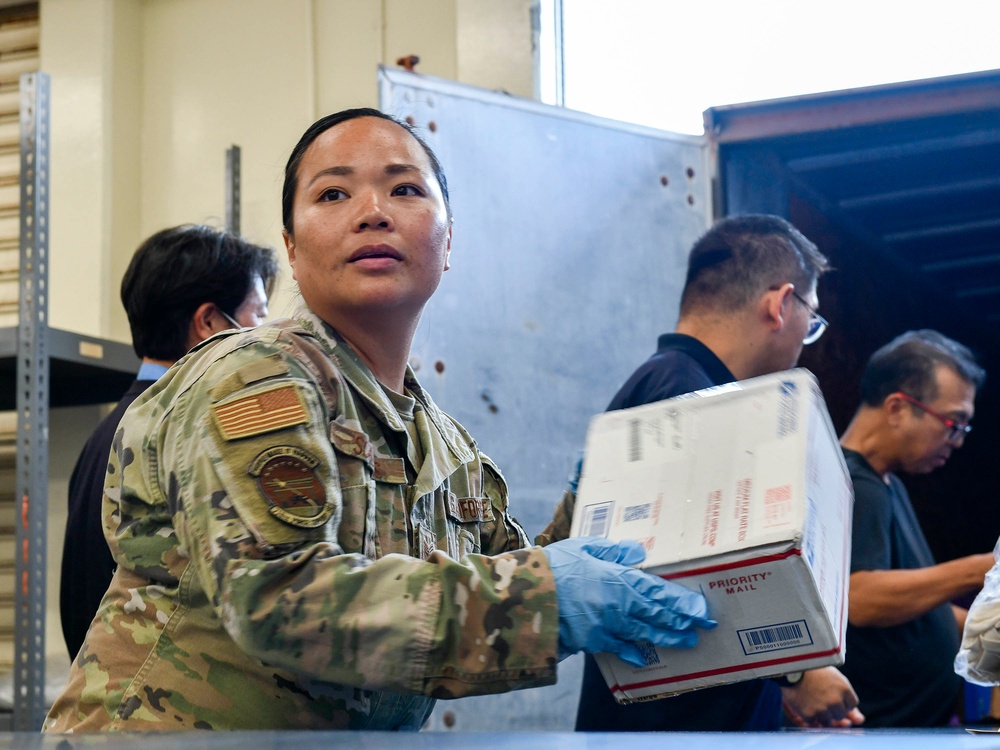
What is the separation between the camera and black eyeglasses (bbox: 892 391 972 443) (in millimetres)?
2857

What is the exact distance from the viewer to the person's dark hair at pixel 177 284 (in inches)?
86.8

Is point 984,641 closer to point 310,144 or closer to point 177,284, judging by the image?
point 310,144

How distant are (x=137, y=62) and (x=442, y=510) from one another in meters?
2.67

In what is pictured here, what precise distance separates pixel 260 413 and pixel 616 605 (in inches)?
15.5

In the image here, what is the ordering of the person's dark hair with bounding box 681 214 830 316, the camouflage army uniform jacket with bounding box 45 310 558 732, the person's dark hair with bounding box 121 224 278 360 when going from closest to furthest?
1. the camouflage army uniform jacket with bounding box 45 310 558 732
2. the person's dark hair with bounding box 121 224 278 360
3. the person's dark hair with bounding box 681 214 830 316

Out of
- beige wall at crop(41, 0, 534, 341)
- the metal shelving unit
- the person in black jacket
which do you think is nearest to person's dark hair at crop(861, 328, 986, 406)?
beige wall at crop(41, 0, 534, 341)

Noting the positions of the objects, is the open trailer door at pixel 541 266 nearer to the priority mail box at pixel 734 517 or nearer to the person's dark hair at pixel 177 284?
the person's dark hair at pixel 177 284

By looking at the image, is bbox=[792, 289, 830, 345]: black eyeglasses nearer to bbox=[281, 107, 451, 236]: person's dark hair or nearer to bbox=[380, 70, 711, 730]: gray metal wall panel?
bbox=[380, 70, 711, 730]: gray metal wall panel

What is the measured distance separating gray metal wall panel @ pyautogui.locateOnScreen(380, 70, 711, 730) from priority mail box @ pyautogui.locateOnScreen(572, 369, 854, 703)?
1.13 meters

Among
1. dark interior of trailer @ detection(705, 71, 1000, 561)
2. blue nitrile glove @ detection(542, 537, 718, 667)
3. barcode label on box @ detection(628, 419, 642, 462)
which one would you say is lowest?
blue nitrile glove @ detection(542, 537, 718, 667)

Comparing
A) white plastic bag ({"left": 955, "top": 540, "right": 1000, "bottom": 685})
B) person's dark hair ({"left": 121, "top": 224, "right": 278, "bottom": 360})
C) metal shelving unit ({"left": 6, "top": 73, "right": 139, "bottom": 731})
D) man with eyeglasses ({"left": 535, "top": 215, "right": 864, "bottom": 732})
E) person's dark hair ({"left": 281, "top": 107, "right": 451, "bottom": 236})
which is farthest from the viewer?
metal shelving unit ({"left": 6, "top": 73, "right": 139, "bottom": 731})

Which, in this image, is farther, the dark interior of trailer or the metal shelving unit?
the dark interior of trailer

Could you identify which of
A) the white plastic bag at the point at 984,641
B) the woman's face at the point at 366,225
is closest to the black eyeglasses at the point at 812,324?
the white plastic bag at the point at 984,641

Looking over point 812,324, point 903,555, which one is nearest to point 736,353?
point 812,324
